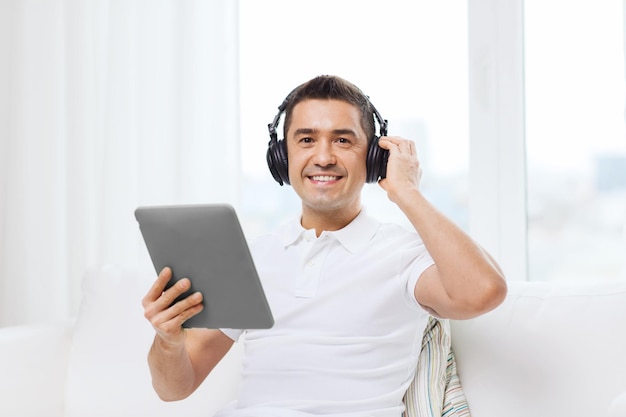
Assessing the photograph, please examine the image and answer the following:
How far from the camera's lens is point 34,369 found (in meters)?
2.00

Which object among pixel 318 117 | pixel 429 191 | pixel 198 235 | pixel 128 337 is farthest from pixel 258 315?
pixel 429 191

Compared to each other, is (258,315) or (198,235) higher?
(198,235)

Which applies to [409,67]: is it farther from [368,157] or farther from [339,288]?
[339,288]

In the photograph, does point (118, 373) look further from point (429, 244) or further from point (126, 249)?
point (429, 244)

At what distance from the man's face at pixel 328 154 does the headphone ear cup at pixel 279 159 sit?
0.02 m

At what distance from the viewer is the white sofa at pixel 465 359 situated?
1.53 metres

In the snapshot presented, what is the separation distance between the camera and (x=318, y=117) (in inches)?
66.1

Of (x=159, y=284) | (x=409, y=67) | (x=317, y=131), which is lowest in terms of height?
(x=159, y=284)

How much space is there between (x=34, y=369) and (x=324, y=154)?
3.30 ft

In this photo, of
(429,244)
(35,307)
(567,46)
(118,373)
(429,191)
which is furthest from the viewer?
(35,307)

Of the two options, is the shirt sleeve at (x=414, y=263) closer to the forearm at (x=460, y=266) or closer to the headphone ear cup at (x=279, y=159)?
the forearm at (x=460, y=266)

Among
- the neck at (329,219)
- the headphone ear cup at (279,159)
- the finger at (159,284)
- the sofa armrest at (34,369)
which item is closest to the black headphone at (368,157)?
the headphone ear cup at (279,159)

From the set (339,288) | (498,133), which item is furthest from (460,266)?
(498,133)

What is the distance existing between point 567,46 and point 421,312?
4.17ft
